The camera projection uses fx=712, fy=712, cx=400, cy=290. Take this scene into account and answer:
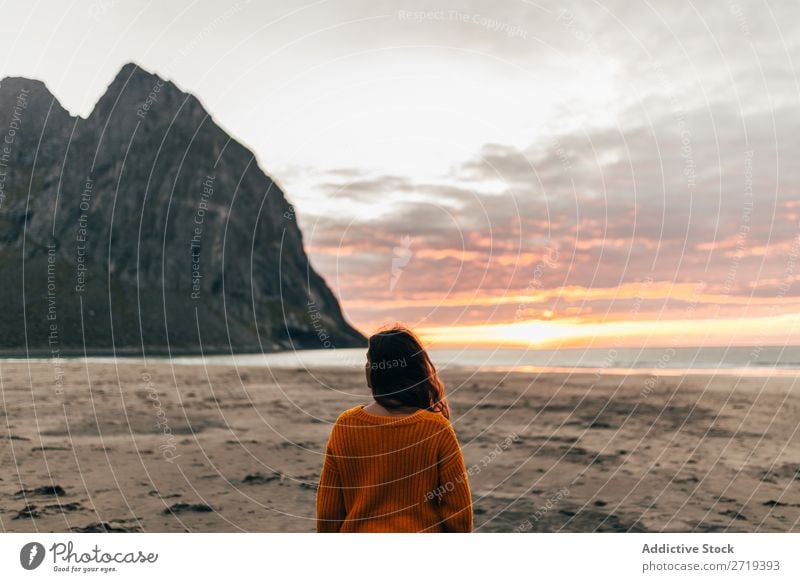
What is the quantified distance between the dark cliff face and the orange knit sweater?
4404 inches

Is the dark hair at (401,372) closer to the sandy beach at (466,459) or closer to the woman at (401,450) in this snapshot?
the woman at (401,450)

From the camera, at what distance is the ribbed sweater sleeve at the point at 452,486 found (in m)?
4.25

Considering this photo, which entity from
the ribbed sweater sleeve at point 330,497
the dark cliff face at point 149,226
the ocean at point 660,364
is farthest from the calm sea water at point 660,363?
the dark cliff face at point 149,226

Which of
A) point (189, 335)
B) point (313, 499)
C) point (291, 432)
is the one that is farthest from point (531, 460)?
point (189, 335)

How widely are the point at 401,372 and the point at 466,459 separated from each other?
11.0 metres

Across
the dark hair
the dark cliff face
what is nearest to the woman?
the dark hair

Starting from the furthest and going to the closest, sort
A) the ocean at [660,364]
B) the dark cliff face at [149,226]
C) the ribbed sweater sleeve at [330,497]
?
the dark cliff face at [149,226] → the ocean at [660,364] → the ribbed sweater sleeve at [330,497]

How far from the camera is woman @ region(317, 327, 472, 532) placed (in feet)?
14.0

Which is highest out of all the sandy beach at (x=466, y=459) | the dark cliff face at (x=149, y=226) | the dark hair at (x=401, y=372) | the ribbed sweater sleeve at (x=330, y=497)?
the dark cliff face at (x=149, y=226)

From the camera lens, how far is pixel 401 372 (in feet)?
14.1

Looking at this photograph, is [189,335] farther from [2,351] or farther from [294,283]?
[294,283]

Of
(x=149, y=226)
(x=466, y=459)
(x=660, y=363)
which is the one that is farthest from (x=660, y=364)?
(x=149, y=226)

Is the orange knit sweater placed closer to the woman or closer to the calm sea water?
the woman

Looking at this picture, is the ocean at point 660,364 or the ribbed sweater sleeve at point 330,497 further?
the ocean at point 660,364
